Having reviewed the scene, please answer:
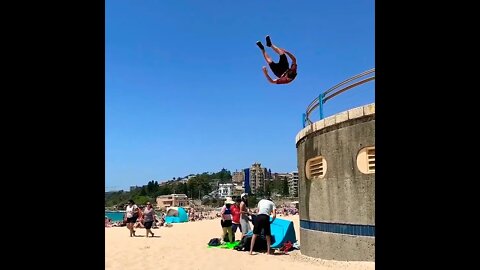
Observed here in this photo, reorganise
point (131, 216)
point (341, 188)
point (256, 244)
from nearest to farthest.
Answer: point (341, 188) < point (256, 244) < point (131, 216)

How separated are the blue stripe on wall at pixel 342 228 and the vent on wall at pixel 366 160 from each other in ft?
3.33

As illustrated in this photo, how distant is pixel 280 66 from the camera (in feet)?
32.8

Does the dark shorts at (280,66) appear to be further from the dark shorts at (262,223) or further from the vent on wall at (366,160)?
the dark shorts at (262,223)

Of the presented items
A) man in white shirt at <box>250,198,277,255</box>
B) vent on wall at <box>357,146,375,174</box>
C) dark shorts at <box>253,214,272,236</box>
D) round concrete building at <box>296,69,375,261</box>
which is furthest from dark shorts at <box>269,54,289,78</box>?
dark shorts at <box>253,214,272,236</box>

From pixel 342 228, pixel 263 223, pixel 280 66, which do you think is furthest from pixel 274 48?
pixel 342 228

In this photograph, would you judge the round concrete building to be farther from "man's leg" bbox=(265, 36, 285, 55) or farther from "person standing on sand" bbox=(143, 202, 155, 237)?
"person standing on sand" bbox=(143, 202, 155, 237)

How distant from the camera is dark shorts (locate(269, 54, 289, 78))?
9914mm

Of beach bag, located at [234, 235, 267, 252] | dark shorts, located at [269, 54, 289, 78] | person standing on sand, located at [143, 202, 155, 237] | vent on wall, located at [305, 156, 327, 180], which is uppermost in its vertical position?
dark shorts, located at [269, 54, 289, 78]

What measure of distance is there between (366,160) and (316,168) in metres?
1.75

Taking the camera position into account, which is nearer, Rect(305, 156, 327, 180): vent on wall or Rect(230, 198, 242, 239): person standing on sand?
Rect(305, 156, 327, 180): vent on wall

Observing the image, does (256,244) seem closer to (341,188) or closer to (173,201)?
(341,188)
